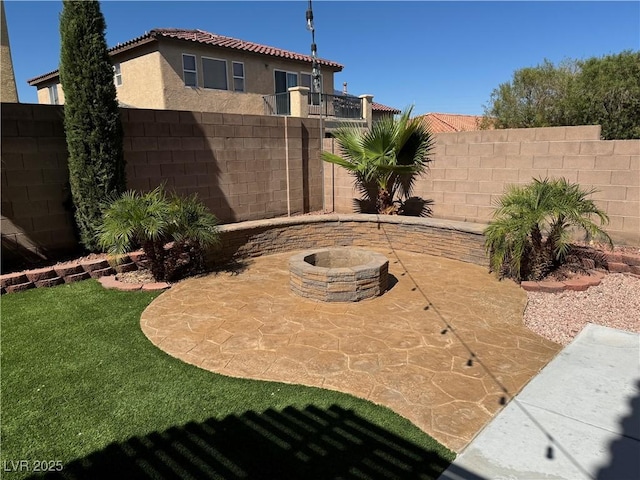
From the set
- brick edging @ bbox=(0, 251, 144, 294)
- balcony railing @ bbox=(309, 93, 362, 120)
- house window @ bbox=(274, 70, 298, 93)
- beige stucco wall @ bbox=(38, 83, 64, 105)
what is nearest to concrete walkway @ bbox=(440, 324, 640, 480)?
brick edging @ bbox=(0, 251, 144, 294)

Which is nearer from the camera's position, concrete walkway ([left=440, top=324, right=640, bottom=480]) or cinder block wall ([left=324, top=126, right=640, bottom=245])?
concrete walkway ([left=440, top=324, right=640, bottom=480])

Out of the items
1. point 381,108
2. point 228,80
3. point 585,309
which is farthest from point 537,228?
point 381,108

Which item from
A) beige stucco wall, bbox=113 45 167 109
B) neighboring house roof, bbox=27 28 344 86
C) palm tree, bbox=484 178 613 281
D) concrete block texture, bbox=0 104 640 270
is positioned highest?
neighboring house roof, bbox=27 28 344 86

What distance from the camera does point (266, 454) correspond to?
278 centimetres

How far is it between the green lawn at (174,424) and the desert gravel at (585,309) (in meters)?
2.74

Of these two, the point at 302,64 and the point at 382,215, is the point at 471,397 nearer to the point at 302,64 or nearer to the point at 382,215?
the point at 382,215

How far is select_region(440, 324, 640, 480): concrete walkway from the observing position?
2508 mm

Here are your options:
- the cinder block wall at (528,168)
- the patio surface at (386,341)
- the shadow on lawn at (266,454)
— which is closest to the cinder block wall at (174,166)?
the patio surface at (386,341)

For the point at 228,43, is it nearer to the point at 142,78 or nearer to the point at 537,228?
the point at 142,78

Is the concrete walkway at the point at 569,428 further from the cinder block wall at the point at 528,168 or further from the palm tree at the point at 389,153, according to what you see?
the palm tree at the point at 389,153

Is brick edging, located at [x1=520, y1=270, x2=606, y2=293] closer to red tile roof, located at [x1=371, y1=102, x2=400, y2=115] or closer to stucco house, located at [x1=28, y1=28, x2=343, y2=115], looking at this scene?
stucco house, located at [x1=28, y1=28, x2=343, y2=115]

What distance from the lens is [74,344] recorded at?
4453 mm

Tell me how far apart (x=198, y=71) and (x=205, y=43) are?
113cm

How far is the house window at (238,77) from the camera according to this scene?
58.7ft
